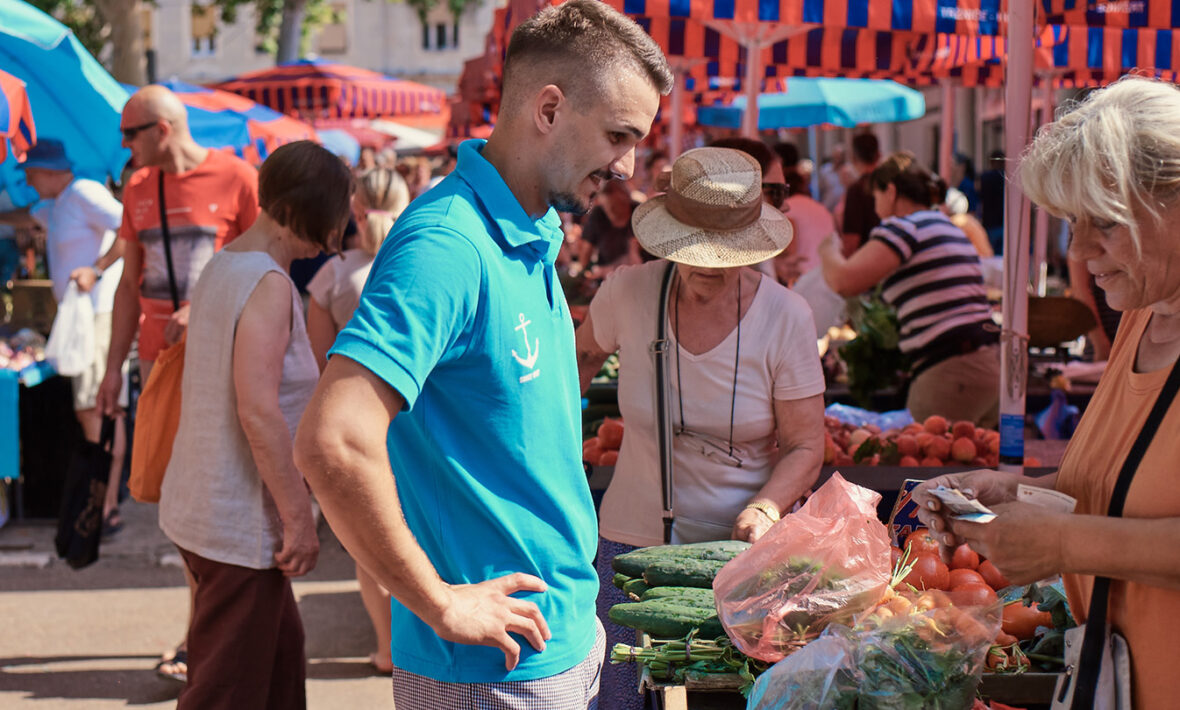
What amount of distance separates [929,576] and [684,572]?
0.61 metres

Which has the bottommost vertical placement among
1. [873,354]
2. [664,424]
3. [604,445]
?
[873,354]

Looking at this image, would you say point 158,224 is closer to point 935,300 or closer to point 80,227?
point 80,227

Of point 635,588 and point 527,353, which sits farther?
point 635,588

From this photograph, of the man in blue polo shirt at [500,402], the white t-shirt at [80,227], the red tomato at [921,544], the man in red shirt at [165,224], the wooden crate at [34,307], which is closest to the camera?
the man in blue polo shirt at [500,402]

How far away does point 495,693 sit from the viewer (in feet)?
6.23

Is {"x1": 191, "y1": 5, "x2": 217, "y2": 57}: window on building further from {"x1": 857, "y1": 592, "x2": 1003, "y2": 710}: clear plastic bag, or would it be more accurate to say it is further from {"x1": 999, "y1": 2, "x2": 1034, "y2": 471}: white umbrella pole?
{"x1": 857, "y1": 592, "x2": 1003, "y2": 710}: clear plastic bag

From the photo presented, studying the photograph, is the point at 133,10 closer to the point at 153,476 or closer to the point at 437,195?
the point at 153,476

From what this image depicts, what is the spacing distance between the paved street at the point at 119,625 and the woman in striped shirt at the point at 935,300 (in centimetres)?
280

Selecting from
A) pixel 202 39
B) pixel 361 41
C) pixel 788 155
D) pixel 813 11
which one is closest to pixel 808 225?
pixel 788 155

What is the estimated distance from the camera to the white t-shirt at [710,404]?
3.06m

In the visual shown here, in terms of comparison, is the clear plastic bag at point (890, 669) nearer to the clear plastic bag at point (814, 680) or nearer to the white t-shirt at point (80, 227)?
the clear plastic bag at point (814, 680)

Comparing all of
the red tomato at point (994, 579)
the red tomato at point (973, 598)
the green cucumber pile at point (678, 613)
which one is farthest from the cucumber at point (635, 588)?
the red tomato at point (994, 579)

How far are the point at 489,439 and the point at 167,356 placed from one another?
215 centimetres

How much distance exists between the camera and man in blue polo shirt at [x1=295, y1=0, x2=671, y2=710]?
5.51 ft
